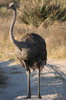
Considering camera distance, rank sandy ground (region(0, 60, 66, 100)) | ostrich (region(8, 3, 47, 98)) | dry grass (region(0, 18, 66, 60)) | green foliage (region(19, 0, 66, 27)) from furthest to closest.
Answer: green foliage (region(19, 0, 66, 27)) → dry grass (region(0, 18, 66, 60)) → sandy ground (region(0, 60, 66, 100)) → ostrich (region(8, 3, 47, 98))

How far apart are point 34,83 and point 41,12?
1093cm

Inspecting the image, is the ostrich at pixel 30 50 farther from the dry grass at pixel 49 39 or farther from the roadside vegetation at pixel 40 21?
the roadside vegetation at pixel 40 21

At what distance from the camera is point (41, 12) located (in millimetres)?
21375

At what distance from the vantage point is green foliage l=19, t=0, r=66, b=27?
20.9 metres

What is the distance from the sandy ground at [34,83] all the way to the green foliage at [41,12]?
7.04m

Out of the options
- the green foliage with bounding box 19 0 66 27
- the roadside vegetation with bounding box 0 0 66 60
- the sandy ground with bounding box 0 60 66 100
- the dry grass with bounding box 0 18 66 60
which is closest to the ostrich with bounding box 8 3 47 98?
the sandy ground with bounding box 0 60 66 100

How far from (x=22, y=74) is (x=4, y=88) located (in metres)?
1.98

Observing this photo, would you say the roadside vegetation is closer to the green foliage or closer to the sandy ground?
the green foliage

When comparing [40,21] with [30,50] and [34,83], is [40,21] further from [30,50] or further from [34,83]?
[30,50]

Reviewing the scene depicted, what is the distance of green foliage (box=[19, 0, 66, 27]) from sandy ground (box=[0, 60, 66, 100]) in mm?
7041

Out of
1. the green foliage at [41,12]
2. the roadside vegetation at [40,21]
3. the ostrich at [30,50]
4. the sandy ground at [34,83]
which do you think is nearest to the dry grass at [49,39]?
the roadside vegetation at [40,21]

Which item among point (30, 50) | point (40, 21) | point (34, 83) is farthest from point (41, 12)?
point (30, 50)

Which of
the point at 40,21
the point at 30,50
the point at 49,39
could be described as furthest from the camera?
the point at 40,21

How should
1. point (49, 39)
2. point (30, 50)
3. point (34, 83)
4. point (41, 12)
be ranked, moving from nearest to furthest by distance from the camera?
point (30, 50) → point (34, 83) → point (49, 39) → point (41, 12)
